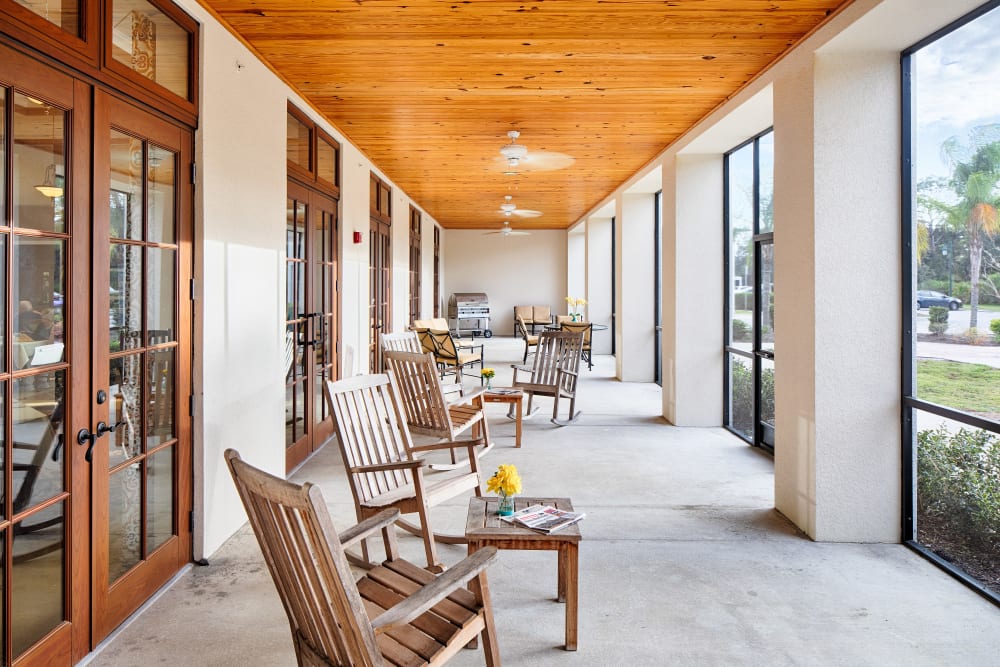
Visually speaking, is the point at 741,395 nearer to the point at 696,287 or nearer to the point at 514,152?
the point at 696,287

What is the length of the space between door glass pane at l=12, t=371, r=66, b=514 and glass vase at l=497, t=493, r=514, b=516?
5.09 feet

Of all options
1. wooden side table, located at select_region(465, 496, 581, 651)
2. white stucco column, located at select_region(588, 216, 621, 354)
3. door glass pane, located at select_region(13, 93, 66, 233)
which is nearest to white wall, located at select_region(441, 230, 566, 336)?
white stucco column, located at select_region(588, 216, 621, 354)

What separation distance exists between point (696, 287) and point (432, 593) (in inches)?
207

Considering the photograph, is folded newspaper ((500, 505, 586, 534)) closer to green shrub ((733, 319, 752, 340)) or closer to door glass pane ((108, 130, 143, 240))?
door glass pane ((108, 130, 143, 240))

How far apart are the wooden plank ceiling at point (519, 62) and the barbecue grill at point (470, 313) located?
9.21 metres

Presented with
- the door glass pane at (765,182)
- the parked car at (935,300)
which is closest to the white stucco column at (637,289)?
the door glass pane at (765,182)

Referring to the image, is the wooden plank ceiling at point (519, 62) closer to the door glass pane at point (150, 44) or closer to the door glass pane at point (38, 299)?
the door glass pane at point (150, 44)

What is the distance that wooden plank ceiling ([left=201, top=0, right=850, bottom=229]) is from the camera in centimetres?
333

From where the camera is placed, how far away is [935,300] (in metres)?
3.29

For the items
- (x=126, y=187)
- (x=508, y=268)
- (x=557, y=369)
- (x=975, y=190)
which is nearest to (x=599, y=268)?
(x=508, y=268)

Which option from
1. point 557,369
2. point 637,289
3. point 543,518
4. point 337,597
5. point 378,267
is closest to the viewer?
point 337,597

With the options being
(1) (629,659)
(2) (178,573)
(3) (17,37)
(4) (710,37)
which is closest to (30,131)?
(3) (17,37)

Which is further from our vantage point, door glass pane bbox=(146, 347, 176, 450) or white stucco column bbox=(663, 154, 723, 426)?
white stucco column bbox=(663, 154, 723, 426)

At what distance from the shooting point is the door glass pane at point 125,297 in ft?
8.32
